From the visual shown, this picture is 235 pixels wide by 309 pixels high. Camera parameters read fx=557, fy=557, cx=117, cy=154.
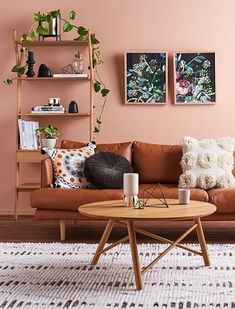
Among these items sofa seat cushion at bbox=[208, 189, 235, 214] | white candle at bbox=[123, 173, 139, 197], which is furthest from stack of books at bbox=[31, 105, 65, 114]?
white candle at bbox=[123, 173, 139, 197]

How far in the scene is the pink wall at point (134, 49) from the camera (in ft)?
20.0

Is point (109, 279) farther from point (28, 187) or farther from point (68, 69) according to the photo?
point (68, 69)

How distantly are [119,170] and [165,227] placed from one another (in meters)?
0.85

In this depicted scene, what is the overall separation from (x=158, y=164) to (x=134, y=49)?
63.3 inches

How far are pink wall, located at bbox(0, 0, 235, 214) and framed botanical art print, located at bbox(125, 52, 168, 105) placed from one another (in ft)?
0.32

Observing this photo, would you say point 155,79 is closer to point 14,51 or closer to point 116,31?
point 116,31

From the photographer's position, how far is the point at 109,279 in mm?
3312

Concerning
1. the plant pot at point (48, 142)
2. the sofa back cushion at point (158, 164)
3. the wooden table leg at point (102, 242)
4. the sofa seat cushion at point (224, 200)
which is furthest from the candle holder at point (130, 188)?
the plant pot at point (48, 142)


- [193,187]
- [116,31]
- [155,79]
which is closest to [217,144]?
[193,187]

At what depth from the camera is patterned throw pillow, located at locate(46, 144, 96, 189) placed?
15.8ft

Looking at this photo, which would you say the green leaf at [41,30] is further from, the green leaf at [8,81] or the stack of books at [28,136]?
the stack of books at [28,136]

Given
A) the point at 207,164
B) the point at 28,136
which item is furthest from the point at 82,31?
the point at 207,164

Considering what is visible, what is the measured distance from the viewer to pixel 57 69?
621 centimetres

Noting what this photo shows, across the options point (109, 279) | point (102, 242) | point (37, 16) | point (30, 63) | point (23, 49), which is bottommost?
point (109, 279)
